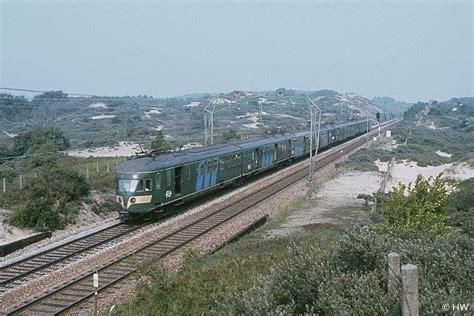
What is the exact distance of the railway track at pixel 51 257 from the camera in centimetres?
1641

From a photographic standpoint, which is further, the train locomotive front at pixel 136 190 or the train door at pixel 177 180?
the train door at pixel 177 180

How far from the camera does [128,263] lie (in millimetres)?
17938

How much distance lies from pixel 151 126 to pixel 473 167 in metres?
64.1

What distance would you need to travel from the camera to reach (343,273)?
27.8 ft

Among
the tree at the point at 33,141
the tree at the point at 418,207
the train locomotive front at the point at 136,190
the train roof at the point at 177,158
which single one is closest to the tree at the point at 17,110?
the tree at the point at 33,141

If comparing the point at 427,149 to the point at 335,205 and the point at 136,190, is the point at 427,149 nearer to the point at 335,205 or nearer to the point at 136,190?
the point at 335,205

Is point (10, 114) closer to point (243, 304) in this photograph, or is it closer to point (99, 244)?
point (99, 244)

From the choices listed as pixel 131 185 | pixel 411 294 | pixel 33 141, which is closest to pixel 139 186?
pixel 131 185

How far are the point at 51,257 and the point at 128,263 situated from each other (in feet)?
8.95

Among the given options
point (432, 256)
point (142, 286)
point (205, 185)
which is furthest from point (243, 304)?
point (205, 185)

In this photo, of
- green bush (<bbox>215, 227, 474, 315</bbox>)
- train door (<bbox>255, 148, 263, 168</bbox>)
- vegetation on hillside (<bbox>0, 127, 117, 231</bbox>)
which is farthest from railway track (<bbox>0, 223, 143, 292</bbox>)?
train door (<bbox>255, 148, 263, 168</bbox>)

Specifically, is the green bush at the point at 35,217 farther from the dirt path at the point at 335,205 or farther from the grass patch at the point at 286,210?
the dirt path at the point at 335,205

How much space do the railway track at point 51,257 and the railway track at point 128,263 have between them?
1646 mm

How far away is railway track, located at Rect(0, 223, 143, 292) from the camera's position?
53.8ft
